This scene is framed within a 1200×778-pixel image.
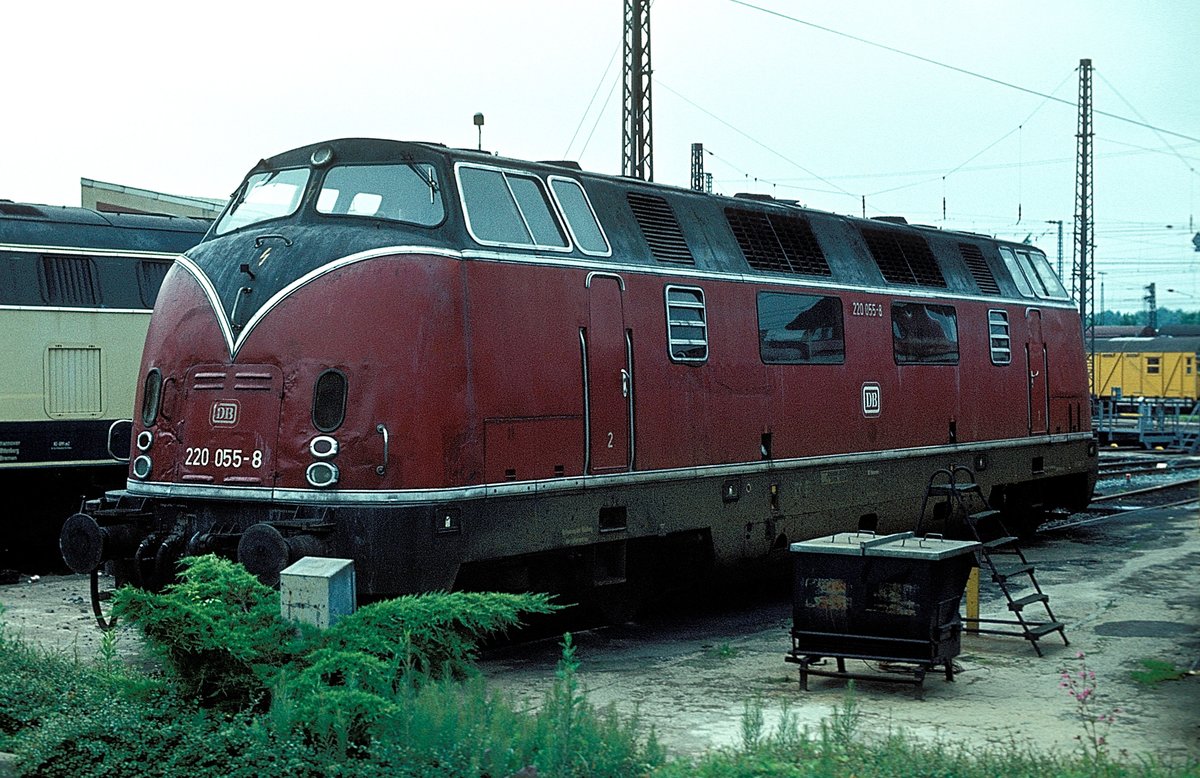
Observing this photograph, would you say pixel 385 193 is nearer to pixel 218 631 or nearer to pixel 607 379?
pixel 607 379

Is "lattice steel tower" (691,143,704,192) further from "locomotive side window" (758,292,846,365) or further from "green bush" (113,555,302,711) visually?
"green bush" (113,555,302,711)

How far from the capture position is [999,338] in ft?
53.9

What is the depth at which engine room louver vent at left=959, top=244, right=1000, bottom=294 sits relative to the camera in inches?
646

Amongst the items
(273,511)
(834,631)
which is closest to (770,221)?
(834,631)

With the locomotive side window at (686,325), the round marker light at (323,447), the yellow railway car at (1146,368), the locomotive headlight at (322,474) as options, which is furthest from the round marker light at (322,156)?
the yellow railway car at (1146,368)

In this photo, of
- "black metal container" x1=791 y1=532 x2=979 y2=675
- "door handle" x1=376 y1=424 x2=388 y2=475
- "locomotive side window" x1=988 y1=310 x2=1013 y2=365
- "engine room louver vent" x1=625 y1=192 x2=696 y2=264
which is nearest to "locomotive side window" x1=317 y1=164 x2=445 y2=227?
"door handle" x1=376 y1=424 x2=388 y2=475

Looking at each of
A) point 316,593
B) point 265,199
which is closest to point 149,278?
point 265,199

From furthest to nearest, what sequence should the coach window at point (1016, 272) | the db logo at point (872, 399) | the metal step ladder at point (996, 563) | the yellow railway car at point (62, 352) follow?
the coach window at point (1016, 272)
the yellow railway car at point (62, 352)
the db logo at point (872, 399)
the metal step ladder at point (996, 563)

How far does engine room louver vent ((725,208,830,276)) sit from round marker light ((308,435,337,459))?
15.8 feet

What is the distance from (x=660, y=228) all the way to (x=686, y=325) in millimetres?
853

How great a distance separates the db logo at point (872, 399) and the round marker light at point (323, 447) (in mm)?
6207

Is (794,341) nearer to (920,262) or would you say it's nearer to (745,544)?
(745,544)

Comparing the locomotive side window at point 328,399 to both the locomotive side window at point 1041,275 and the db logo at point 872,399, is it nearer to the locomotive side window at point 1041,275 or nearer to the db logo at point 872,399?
the db logo at point 872,399

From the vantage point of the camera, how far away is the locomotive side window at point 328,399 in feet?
30.5
